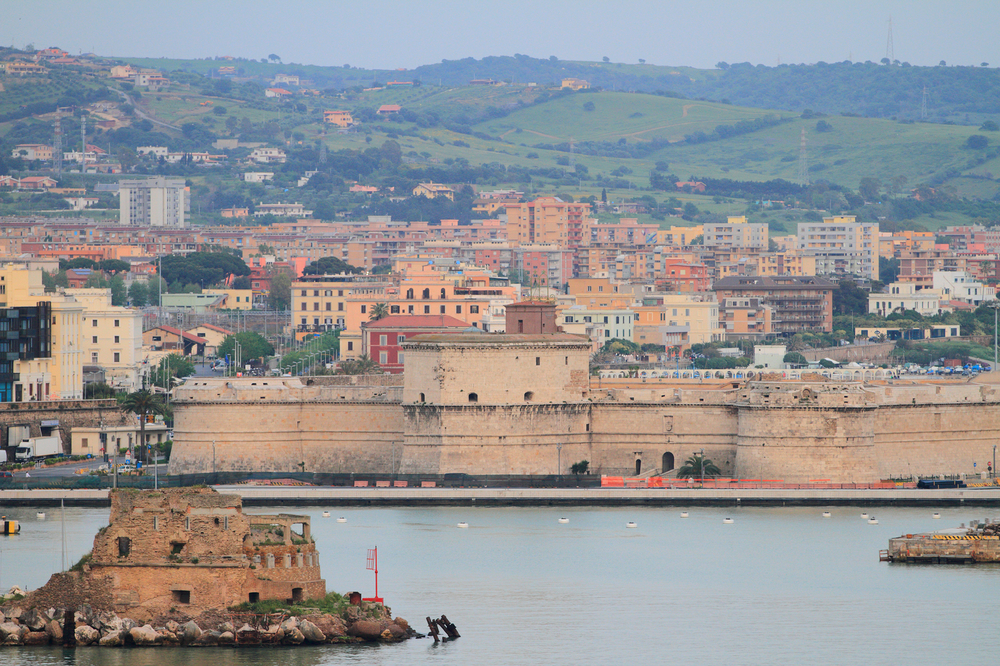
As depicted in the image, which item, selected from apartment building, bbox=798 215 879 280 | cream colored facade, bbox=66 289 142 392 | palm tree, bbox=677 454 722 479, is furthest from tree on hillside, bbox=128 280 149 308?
palm tree, bbox=677 454 722 479

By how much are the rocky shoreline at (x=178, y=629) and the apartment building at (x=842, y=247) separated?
433 ft

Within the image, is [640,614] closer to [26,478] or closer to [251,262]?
[26,478]

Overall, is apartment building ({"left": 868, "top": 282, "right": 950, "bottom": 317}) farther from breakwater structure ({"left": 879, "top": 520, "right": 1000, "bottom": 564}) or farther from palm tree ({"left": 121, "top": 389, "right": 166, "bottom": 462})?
breakwater structure ({"left": 879, "top": 520, "right": 1000, "bottom": 564})

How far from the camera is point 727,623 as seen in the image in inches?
1499

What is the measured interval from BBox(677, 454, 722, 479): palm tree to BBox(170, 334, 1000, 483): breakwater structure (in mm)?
284

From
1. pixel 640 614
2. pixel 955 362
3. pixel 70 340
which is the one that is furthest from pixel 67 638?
pixel 955 362

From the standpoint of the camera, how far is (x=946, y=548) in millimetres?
44719

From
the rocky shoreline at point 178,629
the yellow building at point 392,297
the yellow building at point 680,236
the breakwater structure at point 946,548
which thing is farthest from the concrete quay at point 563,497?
the yellow building at point 680,236

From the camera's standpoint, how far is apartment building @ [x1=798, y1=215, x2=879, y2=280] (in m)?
169

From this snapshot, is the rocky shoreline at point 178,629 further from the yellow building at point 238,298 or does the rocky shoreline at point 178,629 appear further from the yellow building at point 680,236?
the yellow building at point 680,236

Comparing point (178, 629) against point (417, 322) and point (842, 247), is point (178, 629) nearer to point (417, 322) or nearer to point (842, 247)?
point (417, 322)

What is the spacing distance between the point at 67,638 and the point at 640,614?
9.81 meters

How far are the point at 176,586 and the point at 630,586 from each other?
10773 mm

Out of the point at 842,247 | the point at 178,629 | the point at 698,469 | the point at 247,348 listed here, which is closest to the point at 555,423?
the point at 698,469
